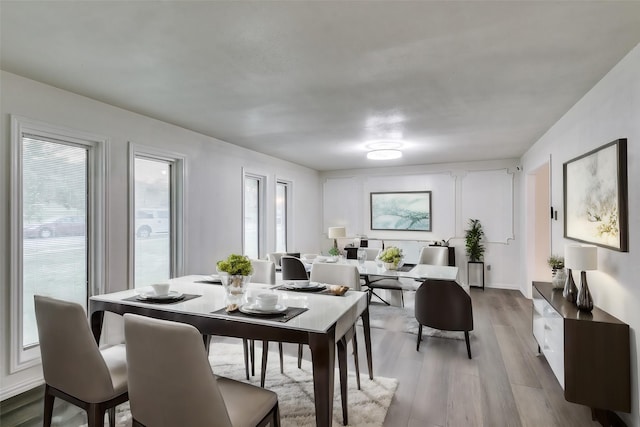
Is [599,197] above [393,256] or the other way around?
above

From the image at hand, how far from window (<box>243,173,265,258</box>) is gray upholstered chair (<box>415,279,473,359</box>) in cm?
303

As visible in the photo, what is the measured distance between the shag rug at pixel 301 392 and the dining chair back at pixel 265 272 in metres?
0.69

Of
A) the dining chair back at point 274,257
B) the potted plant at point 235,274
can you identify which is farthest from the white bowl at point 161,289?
the dining chair back at point 274,257

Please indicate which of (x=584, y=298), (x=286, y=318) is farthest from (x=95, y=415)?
(x=584, y=298)

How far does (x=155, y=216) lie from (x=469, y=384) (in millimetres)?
3574

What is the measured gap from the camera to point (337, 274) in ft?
9.89

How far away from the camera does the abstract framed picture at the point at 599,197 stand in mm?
2215

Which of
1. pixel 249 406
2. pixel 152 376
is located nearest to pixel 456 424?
pixel 249 406

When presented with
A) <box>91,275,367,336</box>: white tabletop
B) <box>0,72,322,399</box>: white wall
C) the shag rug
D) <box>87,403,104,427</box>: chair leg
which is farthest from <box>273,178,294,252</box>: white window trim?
<box>87,403,104,427</box>: chair leg

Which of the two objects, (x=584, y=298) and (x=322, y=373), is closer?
(x=322, y=373)

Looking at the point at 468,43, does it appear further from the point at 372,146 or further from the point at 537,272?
the point at 537,272

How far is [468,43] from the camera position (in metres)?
2.04

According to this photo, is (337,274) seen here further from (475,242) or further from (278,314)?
(475,242)

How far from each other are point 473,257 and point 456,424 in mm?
4634
